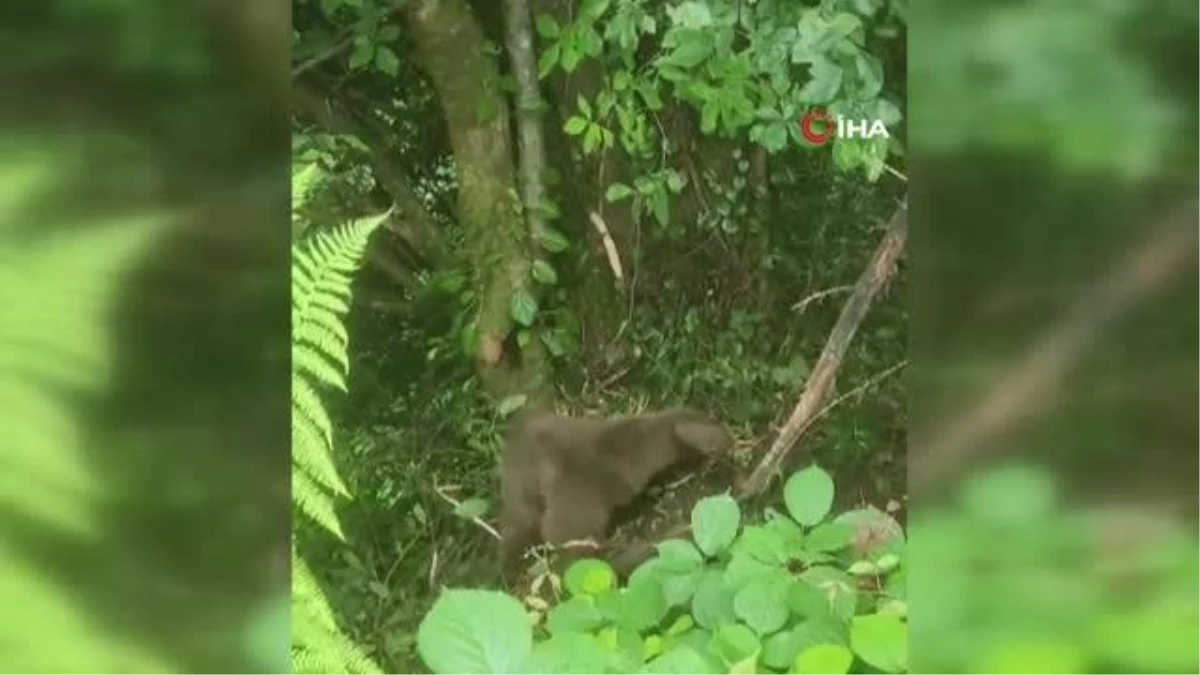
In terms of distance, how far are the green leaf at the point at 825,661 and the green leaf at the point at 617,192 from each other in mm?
387

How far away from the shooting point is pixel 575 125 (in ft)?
4.35

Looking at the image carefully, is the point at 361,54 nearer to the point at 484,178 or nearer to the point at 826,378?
the point at 484,178

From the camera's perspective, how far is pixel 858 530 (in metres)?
1.34

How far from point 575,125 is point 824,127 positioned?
20 centimetres

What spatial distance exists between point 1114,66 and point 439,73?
56 cm

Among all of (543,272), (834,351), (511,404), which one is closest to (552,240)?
(543,272)

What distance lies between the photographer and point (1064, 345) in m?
0.98

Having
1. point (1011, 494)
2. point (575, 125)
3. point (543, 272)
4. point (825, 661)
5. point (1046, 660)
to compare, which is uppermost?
point (575, 125)

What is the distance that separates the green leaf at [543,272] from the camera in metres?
1.34

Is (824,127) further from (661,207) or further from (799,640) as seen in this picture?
(799,640)

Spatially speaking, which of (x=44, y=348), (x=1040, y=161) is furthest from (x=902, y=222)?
(x=44, y=348)

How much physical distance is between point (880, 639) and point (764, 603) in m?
0.10

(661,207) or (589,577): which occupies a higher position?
(661,207)

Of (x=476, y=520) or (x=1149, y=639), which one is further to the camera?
(x=476, y=520)
